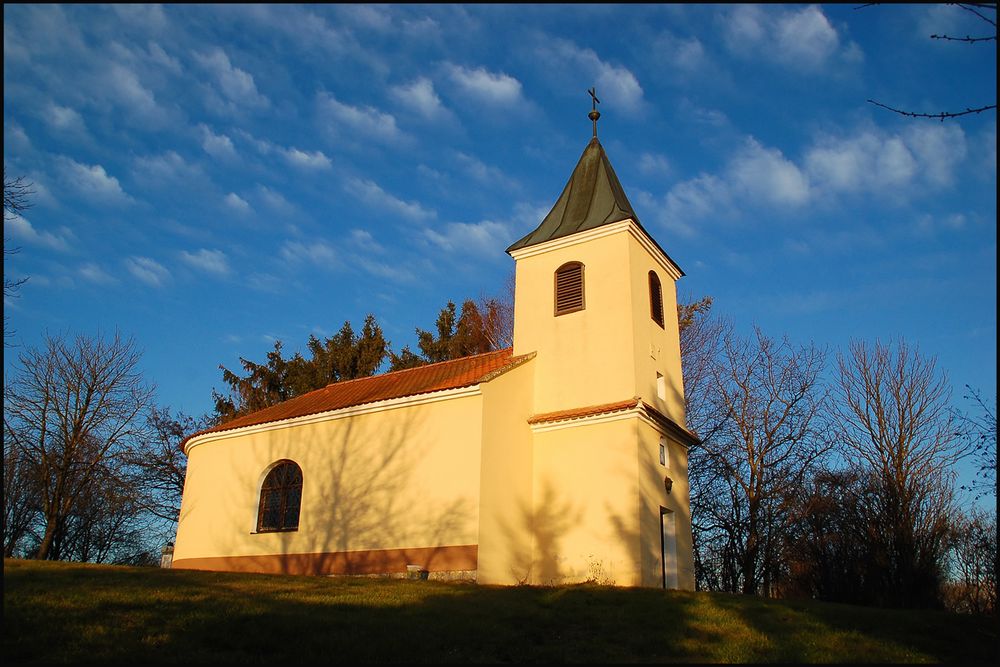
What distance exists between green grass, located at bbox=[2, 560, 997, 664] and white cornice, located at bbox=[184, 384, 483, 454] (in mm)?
5677

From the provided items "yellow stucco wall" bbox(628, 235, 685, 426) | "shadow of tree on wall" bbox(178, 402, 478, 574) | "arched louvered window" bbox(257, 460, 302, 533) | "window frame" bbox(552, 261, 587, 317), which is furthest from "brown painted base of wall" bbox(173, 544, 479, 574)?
"window frame" bbox(552, 261, 587, 317)

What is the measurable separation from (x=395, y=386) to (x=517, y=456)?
4.97m

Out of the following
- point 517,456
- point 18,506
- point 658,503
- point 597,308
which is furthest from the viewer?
point 18,506

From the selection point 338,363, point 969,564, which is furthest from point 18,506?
point 969,564

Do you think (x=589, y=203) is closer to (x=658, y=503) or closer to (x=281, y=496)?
(x=658, y=503)

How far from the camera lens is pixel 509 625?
11.1m

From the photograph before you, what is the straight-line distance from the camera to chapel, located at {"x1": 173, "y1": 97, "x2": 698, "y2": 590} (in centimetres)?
1828

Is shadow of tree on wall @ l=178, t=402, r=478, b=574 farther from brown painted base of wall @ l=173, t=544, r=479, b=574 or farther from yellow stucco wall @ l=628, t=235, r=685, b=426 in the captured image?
yellow stucco wall @ l=628, t=235, r=685, b=426

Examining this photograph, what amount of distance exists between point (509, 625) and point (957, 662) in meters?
5.81

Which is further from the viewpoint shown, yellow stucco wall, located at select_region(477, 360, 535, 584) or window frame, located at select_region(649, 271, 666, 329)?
window frame, located at select_region(649, 271, 666, 329)

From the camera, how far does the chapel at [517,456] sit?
18281 mm

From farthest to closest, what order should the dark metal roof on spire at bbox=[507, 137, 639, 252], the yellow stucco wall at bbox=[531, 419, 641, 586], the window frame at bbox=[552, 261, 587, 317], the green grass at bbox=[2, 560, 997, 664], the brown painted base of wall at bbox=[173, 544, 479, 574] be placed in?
1. the dark metal roof on spire at bbox=[507, 137, 639, 252]
2. the window frame at bbox=[552, 261, 587, 317]
3. the yellow stucco wall at bbox=[531, 419, 641, 586]
4. the brown painted base of wall at bbox=[173, 544, 479, 574]
5. the green grass at bbox=[2, 560, 997, 664]

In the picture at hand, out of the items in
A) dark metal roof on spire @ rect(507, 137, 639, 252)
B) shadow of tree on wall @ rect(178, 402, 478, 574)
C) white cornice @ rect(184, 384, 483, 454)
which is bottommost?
shadow of tree on wall @ rect(178, 402, 478, 574)

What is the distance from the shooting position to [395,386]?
22750 mm
